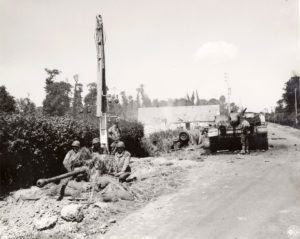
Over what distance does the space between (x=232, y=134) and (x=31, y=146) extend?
39.2ft

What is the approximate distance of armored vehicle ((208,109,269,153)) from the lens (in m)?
20.7

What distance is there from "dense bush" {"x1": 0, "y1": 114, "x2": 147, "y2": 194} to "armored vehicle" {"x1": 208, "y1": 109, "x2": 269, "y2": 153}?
8.85 m

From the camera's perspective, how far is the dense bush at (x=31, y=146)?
1105 centimetres

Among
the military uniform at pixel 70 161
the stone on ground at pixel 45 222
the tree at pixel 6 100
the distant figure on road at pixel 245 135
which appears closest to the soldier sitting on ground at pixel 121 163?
the military uniform at pixel 70 161

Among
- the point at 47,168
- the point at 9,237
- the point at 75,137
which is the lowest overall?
the point at 9,237

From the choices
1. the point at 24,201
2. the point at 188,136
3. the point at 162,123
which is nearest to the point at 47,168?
the point at 24,201

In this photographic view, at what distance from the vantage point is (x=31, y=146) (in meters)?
11.8

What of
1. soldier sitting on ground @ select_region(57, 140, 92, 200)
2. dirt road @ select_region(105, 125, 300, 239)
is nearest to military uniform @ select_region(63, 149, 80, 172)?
soldier sitting on ground @ select_region(57, 140, 92, 200)

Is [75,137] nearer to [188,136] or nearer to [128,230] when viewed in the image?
[128,230]

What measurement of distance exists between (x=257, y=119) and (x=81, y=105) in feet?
207

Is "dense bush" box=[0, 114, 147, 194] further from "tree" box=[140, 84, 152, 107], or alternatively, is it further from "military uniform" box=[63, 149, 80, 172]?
"tree" box=[140, 84, 152, 107]

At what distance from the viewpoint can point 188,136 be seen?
25.1 meters

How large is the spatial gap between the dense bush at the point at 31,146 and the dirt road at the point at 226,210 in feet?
14.5

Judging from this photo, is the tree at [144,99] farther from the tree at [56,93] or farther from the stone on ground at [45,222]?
the stone on ground at [45,222]
